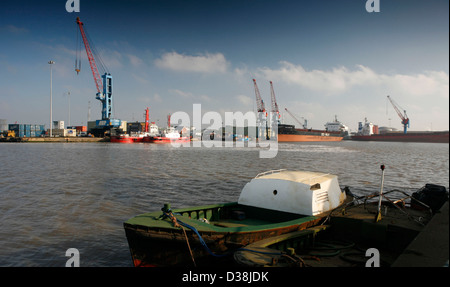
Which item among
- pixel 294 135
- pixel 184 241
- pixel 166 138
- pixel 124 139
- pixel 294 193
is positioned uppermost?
pixel 294 135

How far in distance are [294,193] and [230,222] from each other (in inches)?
102

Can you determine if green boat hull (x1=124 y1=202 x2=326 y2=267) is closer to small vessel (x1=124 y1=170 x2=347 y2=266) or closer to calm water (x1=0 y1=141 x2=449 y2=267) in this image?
small vessel (x1=124 y1=170 x2=347 y2=266)

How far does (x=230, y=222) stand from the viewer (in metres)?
10.8

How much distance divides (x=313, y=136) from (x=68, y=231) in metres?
153

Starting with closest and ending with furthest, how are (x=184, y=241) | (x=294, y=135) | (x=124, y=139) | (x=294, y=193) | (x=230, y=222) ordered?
1. (x=184, y=241)
2. (x=294, y=193)
3. (x=230, y=222)
4. (x=124, y=139)
5. (x=294, y=135)

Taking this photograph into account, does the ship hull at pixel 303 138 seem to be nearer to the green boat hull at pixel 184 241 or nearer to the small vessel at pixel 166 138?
the small vessel at pixel 166 138

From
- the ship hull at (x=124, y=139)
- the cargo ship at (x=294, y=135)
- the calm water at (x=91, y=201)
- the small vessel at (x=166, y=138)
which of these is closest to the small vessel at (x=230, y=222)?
the calm water at (x=91, y=201)

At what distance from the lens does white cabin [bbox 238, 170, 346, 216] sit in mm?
10289

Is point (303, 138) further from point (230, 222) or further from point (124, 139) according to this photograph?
point (230, 222)

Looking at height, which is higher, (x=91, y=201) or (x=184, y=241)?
(x=184, y=241)

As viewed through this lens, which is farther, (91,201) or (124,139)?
(124,139)

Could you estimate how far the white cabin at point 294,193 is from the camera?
10.3 m

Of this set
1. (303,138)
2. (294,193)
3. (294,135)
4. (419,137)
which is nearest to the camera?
(294,193)

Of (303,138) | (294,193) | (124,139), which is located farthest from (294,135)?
(294,193)
